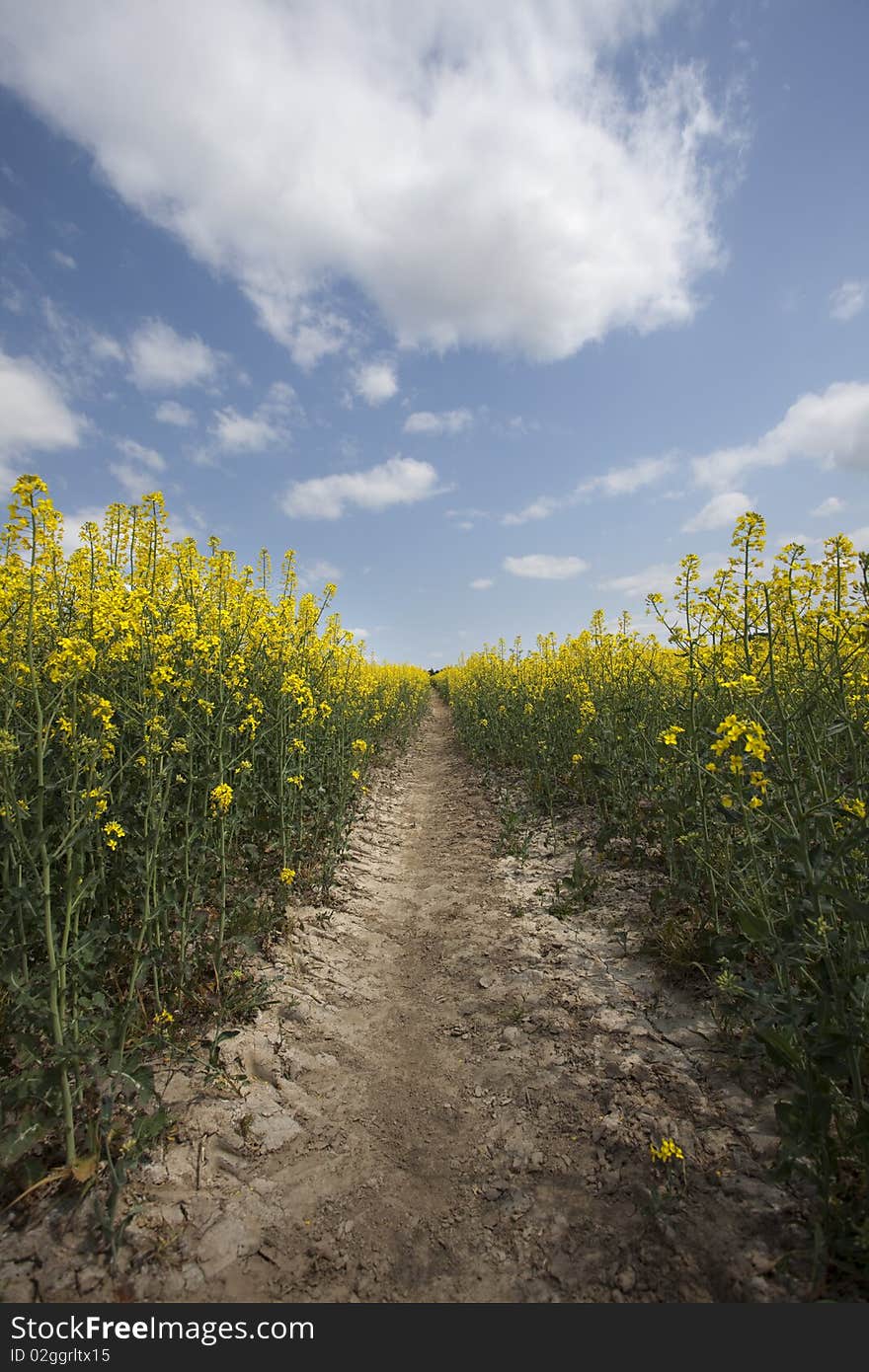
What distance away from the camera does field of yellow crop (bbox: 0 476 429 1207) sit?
108 inches

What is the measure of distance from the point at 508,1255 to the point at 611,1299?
443 millimetres

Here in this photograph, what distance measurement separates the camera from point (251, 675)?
5.59 m

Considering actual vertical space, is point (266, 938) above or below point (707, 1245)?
above

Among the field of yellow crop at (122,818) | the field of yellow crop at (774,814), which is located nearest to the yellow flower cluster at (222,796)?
the field of yellow crop at (122,818)

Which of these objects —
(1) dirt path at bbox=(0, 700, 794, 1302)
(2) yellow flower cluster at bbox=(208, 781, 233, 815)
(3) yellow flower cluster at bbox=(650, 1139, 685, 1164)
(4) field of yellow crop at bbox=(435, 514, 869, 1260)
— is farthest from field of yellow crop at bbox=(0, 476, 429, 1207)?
(4) field of yellow crop at bbox=(435, 514, 869, 1260)

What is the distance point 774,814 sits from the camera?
3.60m

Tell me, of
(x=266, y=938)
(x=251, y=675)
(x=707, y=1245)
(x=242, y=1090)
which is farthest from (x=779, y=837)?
(x=251, y=675)

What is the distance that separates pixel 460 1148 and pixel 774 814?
2683mm

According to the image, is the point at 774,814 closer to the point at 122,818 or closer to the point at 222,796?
the point at 222,796

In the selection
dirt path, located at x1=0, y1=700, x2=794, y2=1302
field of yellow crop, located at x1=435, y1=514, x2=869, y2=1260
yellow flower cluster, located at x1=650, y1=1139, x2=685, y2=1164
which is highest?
field of yellow crop, located at x1=435, y1=514, x2=869, y2=1260

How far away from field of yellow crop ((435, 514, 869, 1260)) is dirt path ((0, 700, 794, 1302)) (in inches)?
16.9

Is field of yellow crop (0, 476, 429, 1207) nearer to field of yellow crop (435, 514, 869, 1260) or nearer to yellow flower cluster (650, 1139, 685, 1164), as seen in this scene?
yellow flower cluster (650, 1139, 685, 1164)

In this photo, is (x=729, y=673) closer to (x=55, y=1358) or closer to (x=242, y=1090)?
(x=242, y=1090)

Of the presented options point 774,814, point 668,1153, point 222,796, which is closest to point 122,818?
point 222,796
